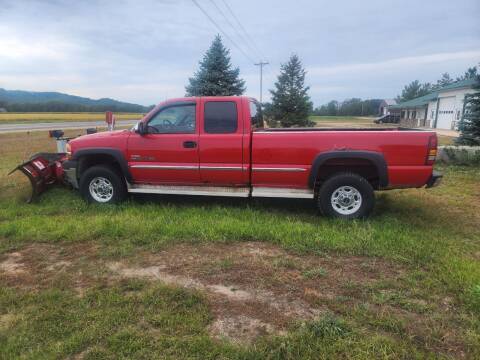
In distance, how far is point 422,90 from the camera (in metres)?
80.9

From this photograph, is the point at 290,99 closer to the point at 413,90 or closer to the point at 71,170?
the point at 71,170

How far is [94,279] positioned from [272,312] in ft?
5.88

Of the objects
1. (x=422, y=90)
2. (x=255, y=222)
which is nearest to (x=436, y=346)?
(x=255, y=222)

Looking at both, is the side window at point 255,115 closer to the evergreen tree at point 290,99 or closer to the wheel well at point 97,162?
the wheel well at point 97,162

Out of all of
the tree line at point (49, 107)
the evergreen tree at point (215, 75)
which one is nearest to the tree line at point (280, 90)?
the evergreen tree at point (215, 75)

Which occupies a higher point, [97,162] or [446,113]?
[446,113]

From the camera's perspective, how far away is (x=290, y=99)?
21.8 meters

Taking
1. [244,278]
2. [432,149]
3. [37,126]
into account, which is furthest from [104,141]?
[37,126]

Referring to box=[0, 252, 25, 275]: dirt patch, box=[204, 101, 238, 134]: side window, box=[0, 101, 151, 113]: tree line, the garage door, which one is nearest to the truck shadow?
box=[204, 101, 238, 134]: side window

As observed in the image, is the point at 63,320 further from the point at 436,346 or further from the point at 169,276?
the point at 436,346

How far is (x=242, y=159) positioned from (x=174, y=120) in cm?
128

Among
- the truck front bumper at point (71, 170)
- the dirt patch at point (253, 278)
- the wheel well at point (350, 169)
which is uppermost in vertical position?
the wheel well at point (350, 169)

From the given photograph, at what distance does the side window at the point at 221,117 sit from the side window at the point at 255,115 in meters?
0.32

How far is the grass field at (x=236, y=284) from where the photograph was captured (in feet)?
8.13
